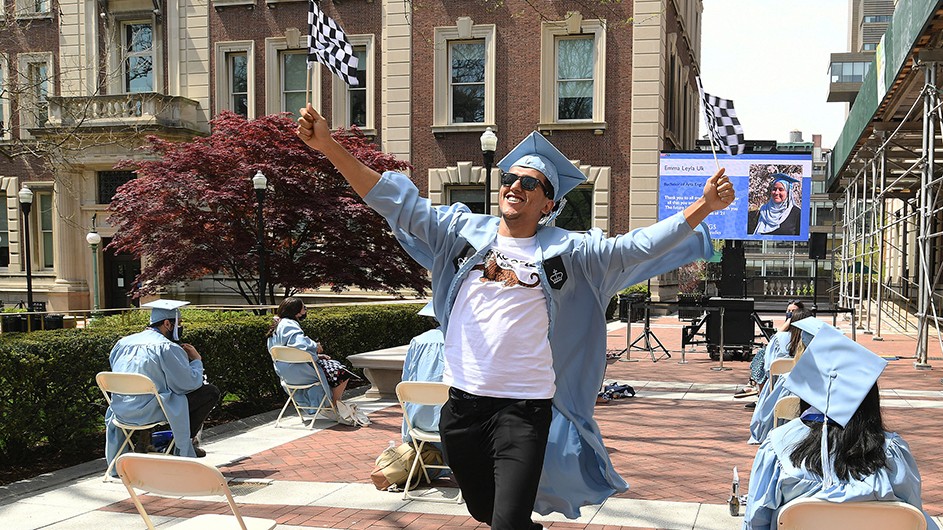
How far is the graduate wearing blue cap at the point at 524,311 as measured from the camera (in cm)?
316

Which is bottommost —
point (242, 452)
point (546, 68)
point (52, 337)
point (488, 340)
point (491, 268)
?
point (242, 452)

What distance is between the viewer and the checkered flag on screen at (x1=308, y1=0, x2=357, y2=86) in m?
8.99

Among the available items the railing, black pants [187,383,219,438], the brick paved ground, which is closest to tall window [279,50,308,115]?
the railing

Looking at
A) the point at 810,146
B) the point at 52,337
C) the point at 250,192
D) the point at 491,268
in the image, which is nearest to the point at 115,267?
the point at 250,192

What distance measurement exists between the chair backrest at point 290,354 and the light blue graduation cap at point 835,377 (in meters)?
5.99

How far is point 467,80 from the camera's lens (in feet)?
81.7

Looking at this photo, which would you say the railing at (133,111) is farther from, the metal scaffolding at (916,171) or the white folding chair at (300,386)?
the metal scaffolding at (916,171)

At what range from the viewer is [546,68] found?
24.1 m

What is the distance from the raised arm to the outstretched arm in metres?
1.22

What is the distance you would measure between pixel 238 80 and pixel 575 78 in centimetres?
1038

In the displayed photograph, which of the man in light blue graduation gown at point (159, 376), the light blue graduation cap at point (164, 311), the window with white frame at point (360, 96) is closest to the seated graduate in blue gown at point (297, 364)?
the man in light blue graduation gown at point (159, 376)

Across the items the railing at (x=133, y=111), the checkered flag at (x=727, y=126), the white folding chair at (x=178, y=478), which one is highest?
the railing at (x=133, y=111)

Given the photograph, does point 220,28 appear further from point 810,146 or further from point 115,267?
point 810,146

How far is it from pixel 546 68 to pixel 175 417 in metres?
19.5
